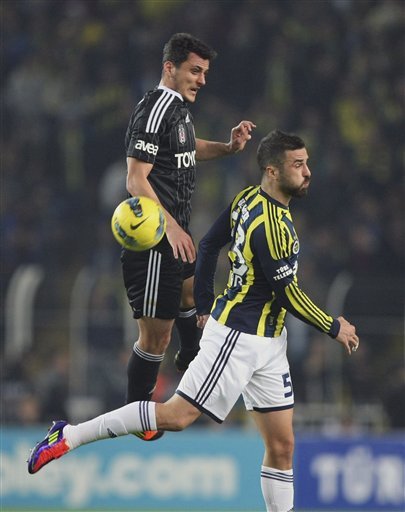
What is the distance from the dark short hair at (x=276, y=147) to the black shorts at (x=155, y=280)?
0.71m

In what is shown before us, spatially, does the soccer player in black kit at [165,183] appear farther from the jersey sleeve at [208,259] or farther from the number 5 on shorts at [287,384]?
the number 5 on shorts at [287,384]

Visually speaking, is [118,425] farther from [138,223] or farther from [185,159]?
[185,159]

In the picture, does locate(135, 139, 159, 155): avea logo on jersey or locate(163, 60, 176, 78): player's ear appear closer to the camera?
locate(135, 139, 159, 155): avea logo on jersey

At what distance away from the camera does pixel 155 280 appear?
6871mm

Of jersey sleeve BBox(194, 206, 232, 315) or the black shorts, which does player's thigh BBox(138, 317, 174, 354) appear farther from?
jersey sleeve BBox(194, 206, 232, 315)

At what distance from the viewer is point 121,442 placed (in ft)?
37.7

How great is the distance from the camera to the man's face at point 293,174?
6480 millimetres

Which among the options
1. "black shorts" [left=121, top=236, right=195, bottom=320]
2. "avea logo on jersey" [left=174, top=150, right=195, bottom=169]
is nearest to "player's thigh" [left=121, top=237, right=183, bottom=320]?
"black shorts" [left=121, top=236, right=195, bottom=320]

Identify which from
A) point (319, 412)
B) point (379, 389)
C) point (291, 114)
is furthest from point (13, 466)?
point (291, 114)

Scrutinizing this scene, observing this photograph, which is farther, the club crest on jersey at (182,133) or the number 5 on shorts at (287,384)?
the club crest on jersey at (182,133)

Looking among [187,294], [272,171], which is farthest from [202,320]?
[272,171]

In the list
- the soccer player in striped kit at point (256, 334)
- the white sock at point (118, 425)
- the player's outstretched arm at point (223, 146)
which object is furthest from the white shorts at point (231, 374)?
the player's outstretched arm at point (223, 146)

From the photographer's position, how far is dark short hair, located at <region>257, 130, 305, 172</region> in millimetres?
6505

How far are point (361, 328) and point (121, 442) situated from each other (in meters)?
2.44
